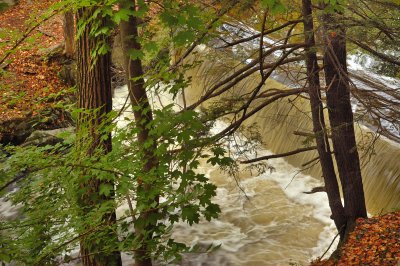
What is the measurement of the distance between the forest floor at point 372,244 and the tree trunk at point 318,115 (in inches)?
15.1

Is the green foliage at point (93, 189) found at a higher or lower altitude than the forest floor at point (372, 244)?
higher

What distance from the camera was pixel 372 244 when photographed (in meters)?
5.70

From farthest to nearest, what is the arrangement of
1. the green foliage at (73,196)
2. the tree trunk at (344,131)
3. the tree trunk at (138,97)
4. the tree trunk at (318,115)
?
the tree trunk at (344,131), the tree trunk at (318,115), the tree trunk at (138,97), the green foliage at (73,196)

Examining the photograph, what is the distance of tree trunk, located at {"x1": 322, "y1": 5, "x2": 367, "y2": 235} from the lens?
220 inches

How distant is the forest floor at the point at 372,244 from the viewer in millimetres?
5406

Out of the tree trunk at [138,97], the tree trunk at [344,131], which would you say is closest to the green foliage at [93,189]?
the tree trunk at [138,97]

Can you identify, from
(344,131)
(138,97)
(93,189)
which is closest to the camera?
(93,189)

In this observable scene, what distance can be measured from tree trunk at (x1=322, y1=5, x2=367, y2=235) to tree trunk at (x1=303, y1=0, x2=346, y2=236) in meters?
0.14

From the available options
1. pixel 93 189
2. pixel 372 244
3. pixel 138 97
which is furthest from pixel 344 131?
pixel 93 189

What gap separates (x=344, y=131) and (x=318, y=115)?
Result: 59 cm

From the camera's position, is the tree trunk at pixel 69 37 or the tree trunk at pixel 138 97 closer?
the tree trunk at pixel 138 97

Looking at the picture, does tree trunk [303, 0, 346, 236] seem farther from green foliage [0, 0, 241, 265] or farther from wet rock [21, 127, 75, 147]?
wet rock [21, 127, 75, 147]

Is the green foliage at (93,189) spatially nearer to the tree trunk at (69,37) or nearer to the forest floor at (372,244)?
the forest floor at (372,244)

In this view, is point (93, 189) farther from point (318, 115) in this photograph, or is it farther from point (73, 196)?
point (318, 115)
